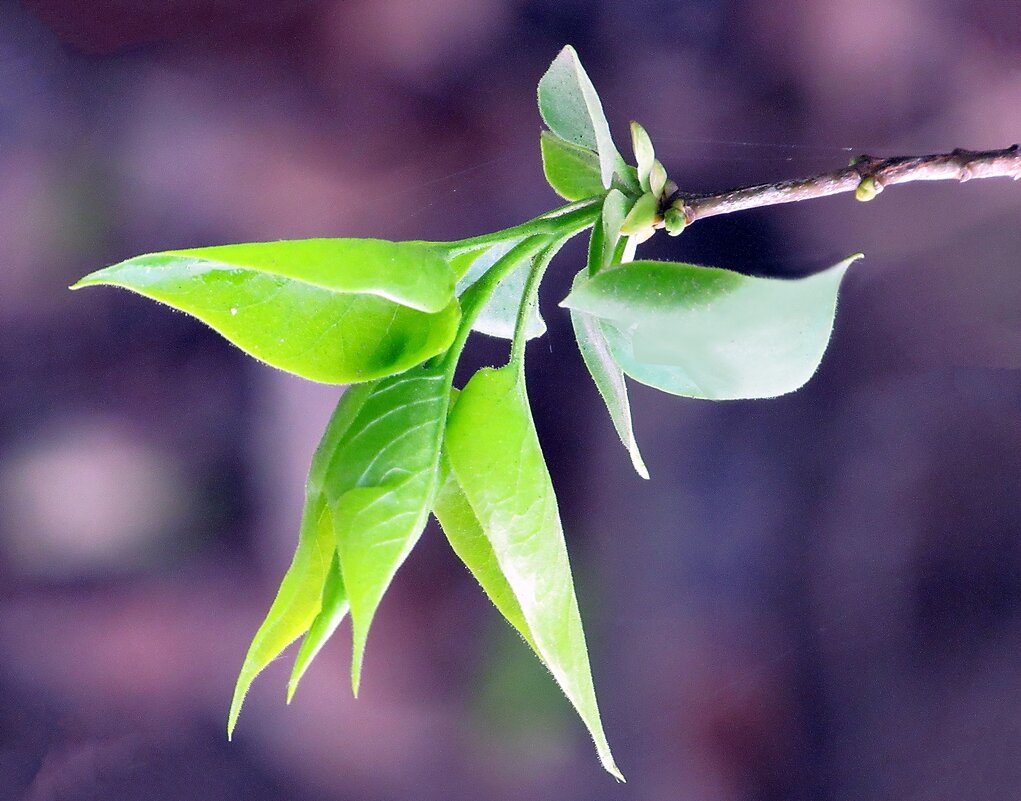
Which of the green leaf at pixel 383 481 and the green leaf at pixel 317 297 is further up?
the green leaf at pixel 317 297

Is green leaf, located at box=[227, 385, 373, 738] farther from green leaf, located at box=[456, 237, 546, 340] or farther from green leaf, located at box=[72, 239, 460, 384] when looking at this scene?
green leaf, located at box=[456, 237, 546, 340]

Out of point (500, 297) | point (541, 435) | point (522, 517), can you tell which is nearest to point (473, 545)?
point (522, 517)

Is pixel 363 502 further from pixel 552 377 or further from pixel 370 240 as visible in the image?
pixel 552 377

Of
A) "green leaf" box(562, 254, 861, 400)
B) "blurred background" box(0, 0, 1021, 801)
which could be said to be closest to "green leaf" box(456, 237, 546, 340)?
"green leaf" box(562, 254, 861, 400)

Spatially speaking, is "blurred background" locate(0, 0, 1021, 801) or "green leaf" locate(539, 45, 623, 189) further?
"blurred background" locate(0, 0, 1021, 801)

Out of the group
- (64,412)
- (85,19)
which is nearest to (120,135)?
(85,19)

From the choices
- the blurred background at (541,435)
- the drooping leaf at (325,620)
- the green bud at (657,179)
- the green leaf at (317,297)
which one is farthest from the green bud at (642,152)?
the blurred background at (541,435)

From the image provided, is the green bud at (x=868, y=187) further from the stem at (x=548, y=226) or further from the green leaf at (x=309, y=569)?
the green leaf at (x=309, y=569)

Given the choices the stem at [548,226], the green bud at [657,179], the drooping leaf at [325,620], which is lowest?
the drooping leaf at [325,620]
